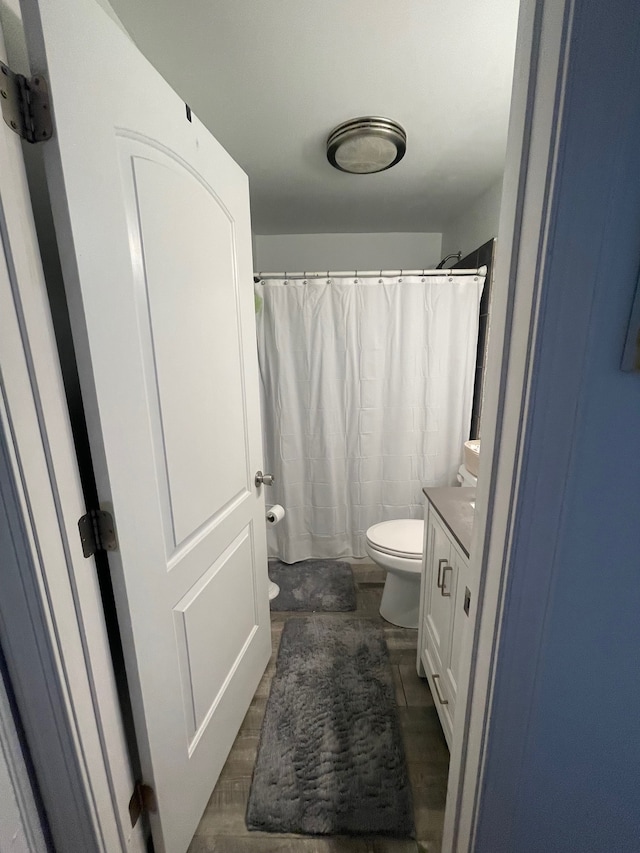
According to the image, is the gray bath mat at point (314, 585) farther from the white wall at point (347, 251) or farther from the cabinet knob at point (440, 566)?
the white wall at point (347, 251)

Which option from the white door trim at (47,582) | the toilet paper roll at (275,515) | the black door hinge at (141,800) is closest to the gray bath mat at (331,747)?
the black door hinge at (141,800)

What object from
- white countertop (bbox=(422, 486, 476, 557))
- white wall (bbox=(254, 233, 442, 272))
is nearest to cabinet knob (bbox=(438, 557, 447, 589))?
white countertop (bbox=(422, 486, 476, 557))

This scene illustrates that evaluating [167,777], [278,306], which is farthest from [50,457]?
[278,306]

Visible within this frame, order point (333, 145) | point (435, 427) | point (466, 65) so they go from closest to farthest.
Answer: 1. point (466, 65)
2. point (333, 145)
3. point (435, 427)

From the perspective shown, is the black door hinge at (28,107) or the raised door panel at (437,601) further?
the raised door panel at (437,601)

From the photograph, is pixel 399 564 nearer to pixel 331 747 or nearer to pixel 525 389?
pixel 331 747

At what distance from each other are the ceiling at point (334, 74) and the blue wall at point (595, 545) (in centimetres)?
87

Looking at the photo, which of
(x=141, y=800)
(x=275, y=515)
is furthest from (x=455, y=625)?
(x=141, y=800)

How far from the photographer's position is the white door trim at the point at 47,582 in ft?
1.56

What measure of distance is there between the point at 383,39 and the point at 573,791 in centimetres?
188

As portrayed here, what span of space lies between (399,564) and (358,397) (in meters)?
0.98

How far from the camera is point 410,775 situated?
102 cm

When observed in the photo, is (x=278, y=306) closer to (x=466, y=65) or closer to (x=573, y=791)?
(x=466, y=65)

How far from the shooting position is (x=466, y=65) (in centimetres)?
104
